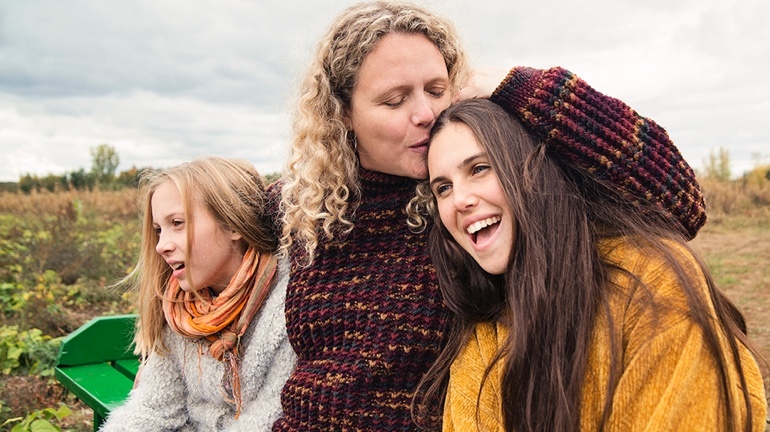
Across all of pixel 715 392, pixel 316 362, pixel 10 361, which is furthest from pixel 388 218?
pixel 10 361

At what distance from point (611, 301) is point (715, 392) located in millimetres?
305

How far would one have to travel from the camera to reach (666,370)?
1.42 m

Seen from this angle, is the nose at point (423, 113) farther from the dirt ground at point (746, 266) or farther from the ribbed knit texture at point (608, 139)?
the dirt ground at point (746, 266)

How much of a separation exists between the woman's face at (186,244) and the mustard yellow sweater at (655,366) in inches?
46.6

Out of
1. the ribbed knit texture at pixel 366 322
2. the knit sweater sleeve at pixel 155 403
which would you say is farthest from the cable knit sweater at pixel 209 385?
the ribbed knit texture at pixel 366 322

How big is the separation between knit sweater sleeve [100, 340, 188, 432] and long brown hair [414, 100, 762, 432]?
143 centimetres

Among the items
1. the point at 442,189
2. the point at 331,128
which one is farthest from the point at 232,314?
the point at 442,189

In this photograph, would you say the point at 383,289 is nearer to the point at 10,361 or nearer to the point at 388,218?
the point at 388,218

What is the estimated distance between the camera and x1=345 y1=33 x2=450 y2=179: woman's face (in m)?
2.02

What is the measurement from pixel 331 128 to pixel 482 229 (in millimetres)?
734

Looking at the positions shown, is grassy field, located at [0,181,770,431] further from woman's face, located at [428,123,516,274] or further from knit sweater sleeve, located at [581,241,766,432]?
woman's face, located at [428,123,516,274]

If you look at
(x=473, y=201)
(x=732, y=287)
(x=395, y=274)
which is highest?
(x=473, y=201)

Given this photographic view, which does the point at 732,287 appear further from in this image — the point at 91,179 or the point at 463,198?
the point at 91,179

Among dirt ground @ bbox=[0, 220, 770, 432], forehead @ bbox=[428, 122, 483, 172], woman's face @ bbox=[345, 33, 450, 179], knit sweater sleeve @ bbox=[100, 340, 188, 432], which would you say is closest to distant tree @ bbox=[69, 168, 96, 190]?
dirt ground @ bbox=[0, 220, 770, 432]
